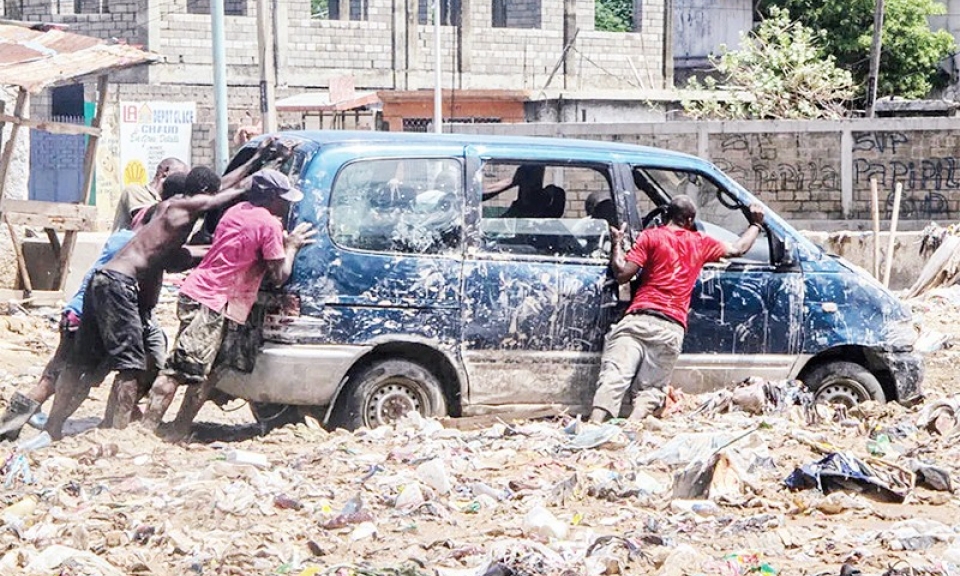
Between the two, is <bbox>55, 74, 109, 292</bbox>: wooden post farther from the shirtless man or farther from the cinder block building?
the cinder block building

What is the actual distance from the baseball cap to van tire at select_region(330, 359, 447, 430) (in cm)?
100

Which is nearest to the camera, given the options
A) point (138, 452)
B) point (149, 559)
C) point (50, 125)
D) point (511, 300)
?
point (149, 559)

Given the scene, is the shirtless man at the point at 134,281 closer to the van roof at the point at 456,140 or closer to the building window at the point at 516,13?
the van roof at the point at 456,140

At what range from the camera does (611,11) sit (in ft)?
186

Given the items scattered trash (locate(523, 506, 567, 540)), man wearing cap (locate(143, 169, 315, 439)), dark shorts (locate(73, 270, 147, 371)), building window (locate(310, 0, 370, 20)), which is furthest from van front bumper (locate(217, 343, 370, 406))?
building window (locate(310, 0, 370, 20))

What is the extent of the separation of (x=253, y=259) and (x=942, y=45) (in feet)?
116

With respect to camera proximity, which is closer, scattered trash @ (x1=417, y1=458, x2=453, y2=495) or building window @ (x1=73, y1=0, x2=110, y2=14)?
scattered trash @ (x1=417, y1=458, x2=453, y2=495)

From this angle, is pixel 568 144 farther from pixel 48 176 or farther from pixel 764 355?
pixel 48 176

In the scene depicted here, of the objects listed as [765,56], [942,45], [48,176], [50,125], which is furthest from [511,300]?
[942,45]

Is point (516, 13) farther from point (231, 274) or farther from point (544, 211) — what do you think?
point (231, 274)

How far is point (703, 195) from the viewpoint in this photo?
918 cm

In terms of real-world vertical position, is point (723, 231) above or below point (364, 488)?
above

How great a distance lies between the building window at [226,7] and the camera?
33.8 meters

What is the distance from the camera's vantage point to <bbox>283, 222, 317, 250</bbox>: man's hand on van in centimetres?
786
